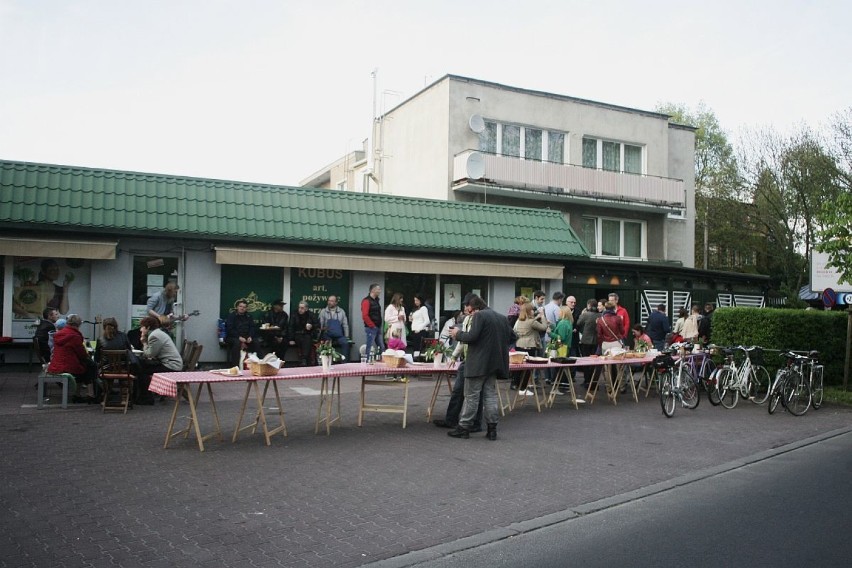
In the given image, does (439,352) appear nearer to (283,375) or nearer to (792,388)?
(283,375)

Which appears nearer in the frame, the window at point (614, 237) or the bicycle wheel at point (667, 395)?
the bicycle wheel at point (667, 395)

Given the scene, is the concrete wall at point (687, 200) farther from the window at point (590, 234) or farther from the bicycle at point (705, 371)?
the bicycle at point (705, 371)

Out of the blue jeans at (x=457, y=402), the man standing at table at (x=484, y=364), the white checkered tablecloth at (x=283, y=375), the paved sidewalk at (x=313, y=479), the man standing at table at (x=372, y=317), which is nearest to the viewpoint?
the paved sidewalk at (x=313, y=479)

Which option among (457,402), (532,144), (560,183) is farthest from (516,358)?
(532,144)

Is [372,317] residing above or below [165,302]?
below

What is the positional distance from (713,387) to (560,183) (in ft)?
48.4

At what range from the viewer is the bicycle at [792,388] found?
42.8 ft

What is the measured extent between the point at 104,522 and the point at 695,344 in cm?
1300

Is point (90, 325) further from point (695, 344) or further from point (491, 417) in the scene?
point (695, 344)

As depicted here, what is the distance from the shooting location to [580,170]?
28047 millimetres

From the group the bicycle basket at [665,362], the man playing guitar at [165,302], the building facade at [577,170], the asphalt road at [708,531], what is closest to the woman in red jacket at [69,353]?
the man playing guitar at [165,302]

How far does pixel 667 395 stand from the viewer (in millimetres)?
12398

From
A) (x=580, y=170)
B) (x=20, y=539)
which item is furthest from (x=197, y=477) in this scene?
(x=580, y=170)

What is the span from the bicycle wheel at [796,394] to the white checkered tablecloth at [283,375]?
6.29 meters
